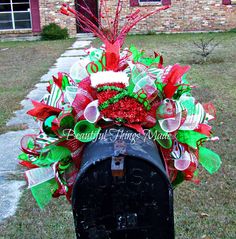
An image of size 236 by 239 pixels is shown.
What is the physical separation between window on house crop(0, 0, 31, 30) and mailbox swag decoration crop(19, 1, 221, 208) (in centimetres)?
1570

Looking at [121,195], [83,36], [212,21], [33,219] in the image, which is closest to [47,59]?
Answer: [83,36]

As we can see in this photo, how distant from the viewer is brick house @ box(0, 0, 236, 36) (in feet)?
58.0

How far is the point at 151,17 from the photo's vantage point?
17.9 metres

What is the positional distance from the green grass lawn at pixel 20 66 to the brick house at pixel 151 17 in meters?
1.07

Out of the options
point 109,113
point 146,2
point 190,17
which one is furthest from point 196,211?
point 190,17

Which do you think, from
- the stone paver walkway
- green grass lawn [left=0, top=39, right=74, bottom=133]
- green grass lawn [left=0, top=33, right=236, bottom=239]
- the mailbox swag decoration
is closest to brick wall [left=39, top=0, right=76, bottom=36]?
green grass lawn [left=0, top=39, right=74, bottom=133]

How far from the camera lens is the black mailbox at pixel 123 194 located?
2021 mm

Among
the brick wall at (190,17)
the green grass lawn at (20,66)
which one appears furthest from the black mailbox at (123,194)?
the brick wall at (190,17)

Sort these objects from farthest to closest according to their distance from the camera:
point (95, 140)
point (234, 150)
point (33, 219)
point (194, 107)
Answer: point (234, 150) < point (33, 219) < point (194, 107) < point (95, 140)

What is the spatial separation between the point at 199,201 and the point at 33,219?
1.38 meters

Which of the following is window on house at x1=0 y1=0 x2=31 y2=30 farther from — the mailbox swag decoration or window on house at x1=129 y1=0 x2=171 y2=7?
the mailbox swag decoration

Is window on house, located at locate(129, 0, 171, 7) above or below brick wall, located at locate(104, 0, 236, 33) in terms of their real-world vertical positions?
above

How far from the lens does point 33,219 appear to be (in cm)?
400

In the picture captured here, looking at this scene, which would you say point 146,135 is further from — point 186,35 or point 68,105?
point 186,35
